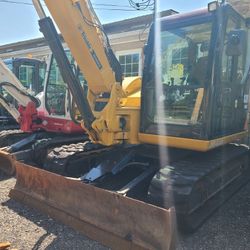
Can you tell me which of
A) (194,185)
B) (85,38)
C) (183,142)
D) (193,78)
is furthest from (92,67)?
(194,185)

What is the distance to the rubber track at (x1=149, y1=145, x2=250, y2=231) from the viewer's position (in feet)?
11.2

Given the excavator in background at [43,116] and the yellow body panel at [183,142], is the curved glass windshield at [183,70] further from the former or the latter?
the excavator in background at [43,116]

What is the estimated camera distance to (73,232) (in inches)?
150

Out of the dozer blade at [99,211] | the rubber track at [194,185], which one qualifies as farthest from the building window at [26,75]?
the rubber track at [194,185]

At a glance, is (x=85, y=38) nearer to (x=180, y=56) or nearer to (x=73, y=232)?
(x=180, y=56)

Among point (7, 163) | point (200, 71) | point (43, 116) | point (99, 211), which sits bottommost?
point (7, 163)

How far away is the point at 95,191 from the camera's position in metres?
3.77

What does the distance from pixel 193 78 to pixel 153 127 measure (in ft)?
2.55

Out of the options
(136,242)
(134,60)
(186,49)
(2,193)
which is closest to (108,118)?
(186,49)

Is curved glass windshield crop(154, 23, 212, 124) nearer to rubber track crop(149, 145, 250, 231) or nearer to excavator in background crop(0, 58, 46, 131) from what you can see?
rubber track crop(149, 145, 250, 231)

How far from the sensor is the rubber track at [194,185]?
3428 mm

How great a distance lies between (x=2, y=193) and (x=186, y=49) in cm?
343

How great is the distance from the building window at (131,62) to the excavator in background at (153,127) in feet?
20.2

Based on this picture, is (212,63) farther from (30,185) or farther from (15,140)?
(15,140)
